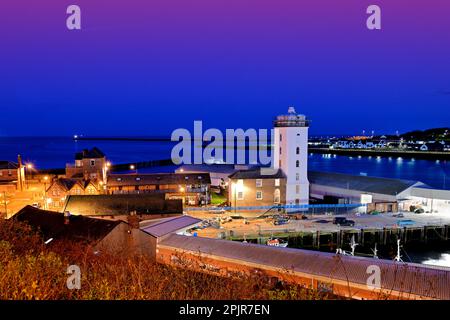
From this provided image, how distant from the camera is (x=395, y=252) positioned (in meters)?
23.7

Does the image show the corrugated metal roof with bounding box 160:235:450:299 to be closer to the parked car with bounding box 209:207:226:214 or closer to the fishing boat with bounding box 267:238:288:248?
the fishing boat with bounding box 267:238:288:248

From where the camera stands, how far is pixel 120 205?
24266mm

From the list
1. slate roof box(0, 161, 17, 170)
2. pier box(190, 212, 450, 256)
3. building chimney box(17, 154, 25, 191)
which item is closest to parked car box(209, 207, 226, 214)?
pier box(190, 212, 450, 256)

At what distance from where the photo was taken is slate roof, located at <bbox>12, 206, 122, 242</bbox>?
55.3 feet

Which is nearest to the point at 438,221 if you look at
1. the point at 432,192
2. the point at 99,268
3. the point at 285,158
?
the point at 432,192

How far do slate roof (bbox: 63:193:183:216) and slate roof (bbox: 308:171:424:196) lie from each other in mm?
16808

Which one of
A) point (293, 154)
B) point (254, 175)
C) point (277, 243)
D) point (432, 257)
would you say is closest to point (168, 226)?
point (277, 243)

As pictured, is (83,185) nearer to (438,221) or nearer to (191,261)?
(191,261)

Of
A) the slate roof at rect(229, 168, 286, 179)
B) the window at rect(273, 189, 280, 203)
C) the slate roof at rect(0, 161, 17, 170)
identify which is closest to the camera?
the slate roof at rect(229, 168, 286, 179)

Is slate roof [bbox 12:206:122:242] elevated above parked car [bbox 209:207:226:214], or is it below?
above

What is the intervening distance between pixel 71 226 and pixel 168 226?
4.51 metres

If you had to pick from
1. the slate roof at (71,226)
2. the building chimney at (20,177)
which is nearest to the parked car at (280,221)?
the slate roof at (71,226)

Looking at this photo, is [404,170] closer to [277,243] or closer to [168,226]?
[277,243]
